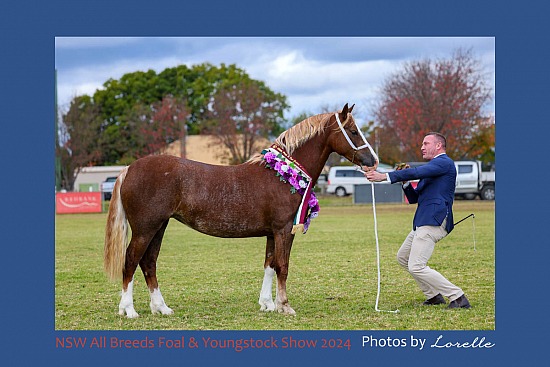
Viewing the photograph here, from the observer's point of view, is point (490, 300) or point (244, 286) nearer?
point (490, 300)

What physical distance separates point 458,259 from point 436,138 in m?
5.28

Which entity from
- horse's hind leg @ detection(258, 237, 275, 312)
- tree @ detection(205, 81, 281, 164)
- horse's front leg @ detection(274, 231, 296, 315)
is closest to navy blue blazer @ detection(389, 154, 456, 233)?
horse's front leg @ detection(274, 231, 296, 315)

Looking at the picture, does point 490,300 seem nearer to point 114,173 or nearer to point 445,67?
point 445,67

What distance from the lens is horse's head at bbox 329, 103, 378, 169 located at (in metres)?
8.45

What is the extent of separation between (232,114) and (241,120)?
0.94 metres

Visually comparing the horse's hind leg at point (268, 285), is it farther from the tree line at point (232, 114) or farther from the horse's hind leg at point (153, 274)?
the tree line at point (232, 114)

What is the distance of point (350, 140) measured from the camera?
27.8ft

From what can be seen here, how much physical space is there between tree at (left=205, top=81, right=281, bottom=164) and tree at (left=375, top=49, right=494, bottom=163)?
8.99 meters

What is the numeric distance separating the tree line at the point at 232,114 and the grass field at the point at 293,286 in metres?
26.3

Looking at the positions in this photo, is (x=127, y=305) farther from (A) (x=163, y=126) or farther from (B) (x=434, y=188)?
(A) (x=163, y=126)

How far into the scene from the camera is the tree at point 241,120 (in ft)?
168

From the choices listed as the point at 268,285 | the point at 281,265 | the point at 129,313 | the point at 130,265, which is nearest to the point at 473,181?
the point at 268,285

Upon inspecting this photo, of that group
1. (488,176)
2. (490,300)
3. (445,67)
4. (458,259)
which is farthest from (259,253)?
(445,67)

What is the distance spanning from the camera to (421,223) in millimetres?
8461
